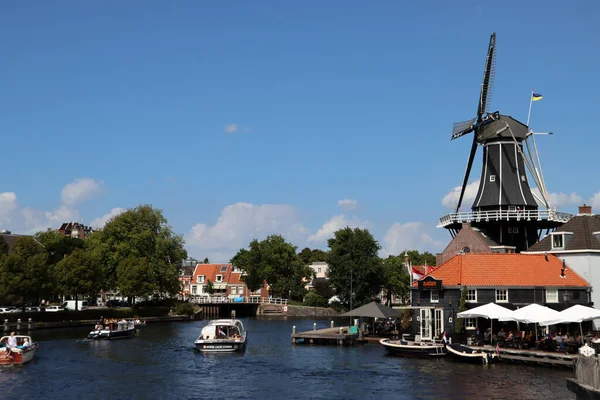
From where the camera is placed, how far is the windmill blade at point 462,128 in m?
79.9

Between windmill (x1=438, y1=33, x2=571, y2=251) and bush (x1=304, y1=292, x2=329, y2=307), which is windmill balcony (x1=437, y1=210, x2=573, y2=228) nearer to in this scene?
windmill (x1=438, y1=33, x2=571, y2=251)

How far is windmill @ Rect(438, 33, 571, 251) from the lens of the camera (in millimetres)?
69688

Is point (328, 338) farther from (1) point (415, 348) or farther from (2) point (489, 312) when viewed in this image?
(2) point (489, 312)

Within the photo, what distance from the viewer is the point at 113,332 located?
65.4 m

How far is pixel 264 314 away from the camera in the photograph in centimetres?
12762

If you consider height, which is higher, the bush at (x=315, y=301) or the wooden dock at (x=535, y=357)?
the bush at (x=315, y=301)

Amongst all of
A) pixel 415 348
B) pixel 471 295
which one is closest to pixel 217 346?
pixel 415 348

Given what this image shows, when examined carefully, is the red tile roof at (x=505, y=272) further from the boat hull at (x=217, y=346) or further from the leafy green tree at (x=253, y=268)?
the leafy green tree at (x=253, y=268)

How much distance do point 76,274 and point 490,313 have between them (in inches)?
2202

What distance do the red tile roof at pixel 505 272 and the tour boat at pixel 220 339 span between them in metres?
17.1

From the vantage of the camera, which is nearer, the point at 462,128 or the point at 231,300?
the point at 462,128

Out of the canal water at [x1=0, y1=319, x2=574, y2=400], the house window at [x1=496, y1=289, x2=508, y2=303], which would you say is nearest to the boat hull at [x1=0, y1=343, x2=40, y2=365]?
the canal water at [x1=0, y1=319, x2=574, y2=400]

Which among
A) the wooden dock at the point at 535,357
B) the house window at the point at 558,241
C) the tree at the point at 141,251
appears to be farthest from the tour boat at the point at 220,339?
the tree at the point at 141,251

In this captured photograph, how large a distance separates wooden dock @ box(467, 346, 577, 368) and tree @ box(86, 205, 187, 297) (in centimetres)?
6158
